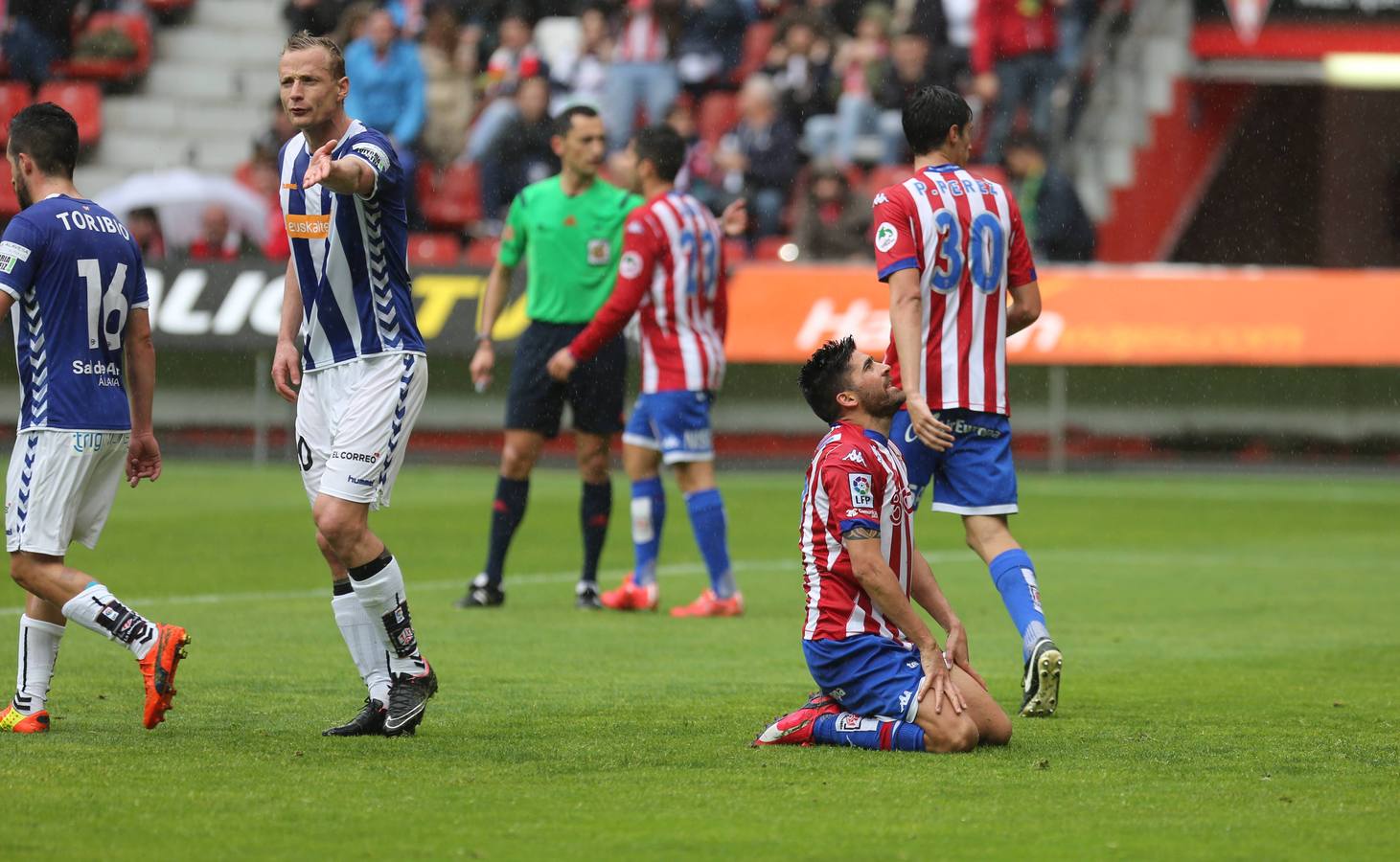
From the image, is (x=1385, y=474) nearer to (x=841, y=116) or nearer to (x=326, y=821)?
(x=841, y=116)

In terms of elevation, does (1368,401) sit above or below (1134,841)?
below

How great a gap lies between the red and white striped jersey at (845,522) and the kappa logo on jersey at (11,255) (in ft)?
8.57

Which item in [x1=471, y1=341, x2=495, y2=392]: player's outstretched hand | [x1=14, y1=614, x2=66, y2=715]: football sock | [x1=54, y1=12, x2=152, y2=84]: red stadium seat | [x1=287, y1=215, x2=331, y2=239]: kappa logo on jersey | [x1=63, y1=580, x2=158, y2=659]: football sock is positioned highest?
[x1=54, y1=12, x2=152, y2=84]: red stadium seat

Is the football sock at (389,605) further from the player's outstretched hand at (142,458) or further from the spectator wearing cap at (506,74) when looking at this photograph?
the spectator wearing cap at (506,74)

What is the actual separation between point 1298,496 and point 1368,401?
2.71 meters

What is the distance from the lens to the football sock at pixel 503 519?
11000 mm

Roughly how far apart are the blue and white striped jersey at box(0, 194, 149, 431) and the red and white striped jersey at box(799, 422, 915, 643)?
2328 millimetres

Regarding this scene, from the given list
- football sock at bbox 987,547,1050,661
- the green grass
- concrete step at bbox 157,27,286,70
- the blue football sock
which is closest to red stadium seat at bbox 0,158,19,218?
concrete step at bbox 157,27,286,70

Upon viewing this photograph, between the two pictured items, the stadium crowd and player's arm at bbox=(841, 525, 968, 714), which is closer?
player's arm at bbox=(841, 525, 968, 714)

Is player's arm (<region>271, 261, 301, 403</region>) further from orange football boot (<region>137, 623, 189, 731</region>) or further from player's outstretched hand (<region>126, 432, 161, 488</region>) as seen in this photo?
orange football boot (<region>137, 623, 189, 731</region>)

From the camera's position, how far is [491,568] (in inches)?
432

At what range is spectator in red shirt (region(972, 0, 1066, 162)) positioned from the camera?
2303 cm

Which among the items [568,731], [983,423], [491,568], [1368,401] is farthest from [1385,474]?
[568,731]

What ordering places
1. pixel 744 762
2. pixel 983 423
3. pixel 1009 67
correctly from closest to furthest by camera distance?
1. pixel 744 762
2. pixel 983 423
3. pixel 1009 67
